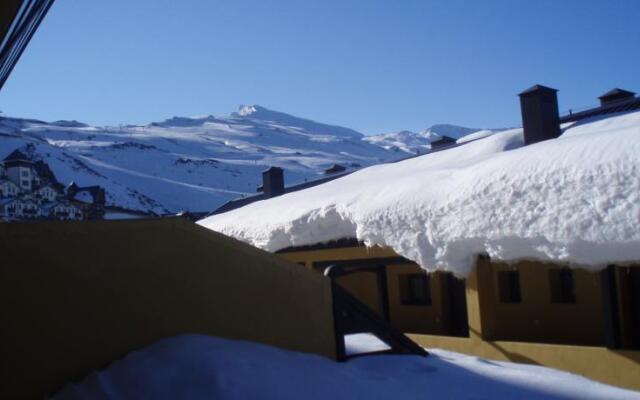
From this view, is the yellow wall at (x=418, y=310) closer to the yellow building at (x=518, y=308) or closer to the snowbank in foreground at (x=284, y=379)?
the yellow building at (x=518, y=308)

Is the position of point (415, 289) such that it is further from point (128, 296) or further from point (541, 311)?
point (128, 296)

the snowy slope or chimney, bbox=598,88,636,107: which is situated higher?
the snowy slope

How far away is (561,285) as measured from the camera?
1214 centimetres

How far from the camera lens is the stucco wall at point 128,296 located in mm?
6027

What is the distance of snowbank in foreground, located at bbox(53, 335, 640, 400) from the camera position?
5.41m

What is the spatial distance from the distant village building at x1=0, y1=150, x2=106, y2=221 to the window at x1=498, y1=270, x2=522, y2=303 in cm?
2498

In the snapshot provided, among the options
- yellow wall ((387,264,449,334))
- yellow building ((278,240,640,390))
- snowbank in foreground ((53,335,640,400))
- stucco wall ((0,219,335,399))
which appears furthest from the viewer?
yellow wall ((387,264,449,334))

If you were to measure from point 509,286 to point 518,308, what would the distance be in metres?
0.62

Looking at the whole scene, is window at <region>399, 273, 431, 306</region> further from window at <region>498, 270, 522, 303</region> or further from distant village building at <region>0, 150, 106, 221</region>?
distant village building at <region>0, 150, 106, 221</region>

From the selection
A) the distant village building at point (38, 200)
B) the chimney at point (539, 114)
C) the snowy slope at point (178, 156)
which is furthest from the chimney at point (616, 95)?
the snowy slope at point (178, 156)

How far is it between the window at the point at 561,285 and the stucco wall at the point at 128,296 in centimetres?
614

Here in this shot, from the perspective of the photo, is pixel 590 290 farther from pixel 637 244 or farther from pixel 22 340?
pixel 22 340

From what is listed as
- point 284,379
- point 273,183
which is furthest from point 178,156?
point 284,379

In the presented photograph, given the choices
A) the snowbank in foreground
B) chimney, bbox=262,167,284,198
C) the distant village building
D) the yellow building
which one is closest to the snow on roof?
the yellow building
